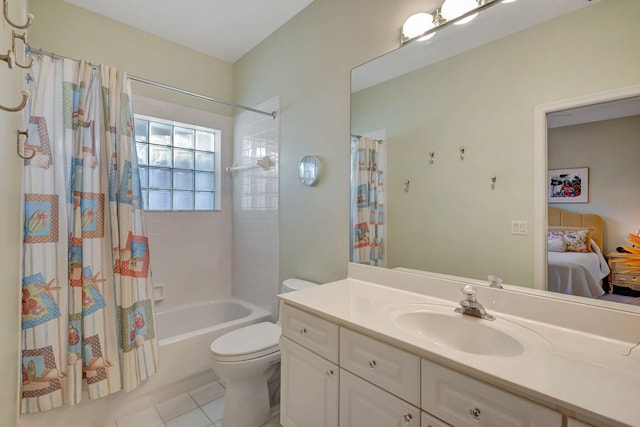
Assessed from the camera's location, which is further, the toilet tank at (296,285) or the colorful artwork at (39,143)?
the toilet tank at (296,285)

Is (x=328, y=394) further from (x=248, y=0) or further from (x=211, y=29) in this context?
(x=211, y=29)

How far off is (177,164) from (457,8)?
7.51 feet

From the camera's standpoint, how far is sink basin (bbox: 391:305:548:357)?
926mm

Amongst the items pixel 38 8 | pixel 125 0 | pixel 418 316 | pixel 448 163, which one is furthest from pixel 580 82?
pixel 38 8

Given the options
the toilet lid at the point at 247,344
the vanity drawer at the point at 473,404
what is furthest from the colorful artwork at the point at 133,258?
the vanity drawer at the point at 473,404

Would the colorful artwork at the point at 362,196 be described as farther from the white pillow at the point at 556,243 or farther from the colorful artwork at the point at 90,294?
the colorful artwork at the point at 90,294

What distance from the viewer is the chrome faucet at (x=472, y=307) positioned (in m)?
1.08

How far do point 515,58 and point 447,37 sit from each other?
33 cm

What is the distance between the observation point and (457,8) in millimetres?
1261

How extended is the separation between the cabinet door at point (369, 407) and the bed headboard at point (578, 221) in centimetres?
80

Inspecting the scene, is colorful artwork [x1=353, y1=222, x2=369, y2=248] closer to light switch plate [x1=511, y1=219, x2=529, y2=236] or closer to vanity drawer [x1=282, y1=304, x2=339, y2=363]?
vanity drawer [x1=282, y1=304, x2=339, y2=363]

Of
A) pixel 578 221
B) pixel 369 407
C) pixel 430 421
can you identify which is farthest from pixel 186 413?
pixel 578 221

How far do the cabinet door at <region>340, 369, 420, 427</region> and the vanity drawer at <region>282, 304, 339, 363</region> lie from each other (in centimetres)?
10

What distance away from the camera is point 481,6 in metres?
1.19
